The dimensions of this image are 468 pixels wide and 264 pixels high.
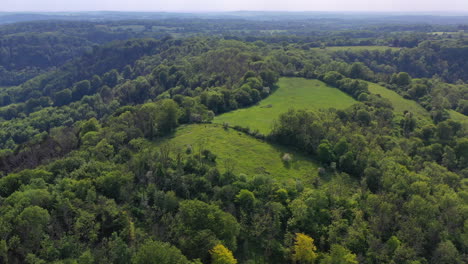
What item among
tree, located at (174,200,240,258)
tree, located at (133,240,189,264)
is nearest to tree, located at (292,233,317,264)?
tree, located at (174,200,240,258)

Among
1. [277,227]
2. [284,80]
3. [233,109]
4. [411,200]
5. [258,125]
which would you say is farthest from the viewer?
[284,80]

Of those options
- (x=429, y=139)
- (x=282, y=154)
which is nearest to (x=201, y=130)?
(x=282, y=154)

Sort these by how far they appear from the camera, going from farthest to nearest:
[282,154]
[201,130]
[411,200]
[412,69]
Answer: [412,69] < [201,130] < [282,154] < [411,200]

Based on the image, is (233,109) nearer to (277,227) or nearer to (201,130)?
(201,130)

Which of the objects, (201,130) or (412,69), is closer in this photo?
(201,130)

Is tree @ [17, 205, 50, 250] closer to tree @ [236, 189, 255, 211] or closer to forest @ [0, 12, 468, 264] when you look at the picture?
forest @ [0, 12, 468, 264]

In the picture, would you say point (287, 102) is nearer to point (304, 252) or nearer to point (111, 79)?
point (304, 252)

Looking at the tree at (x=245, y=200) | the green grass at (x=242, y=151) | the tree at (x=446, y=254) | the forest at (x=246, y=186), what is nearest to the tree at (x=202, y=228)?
the forest at (x=246, y=186)

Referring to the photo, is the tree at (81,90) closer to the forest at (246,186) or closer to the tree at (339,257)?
the forest at (246,186)
